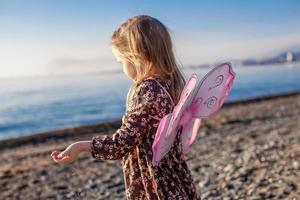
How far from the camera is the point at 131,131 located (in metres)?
3.76

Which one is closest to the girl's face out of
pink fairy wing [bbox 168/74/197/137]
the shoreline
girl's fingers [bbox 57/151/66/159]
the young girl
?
the young girl

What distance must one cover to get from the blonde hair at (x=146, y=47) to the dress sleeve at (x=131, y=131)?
0.14 m

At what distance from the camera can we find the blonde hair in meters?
3.87

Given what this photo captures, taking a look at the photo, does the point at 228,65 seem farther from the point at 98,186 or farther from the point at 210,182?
the point at 98,186

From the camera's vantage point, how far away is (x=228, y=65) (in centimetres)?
393

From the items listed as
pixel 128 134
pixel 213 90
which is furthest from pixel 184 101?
pixel 128 134

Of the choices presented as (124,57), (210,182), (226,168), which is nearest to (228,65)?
(124,57)

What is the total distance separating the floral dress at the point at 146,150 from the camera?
3748mm

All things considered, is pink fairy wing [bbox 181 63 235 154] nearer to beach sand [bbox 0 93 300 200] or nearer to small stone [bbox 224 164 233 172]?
beach sand [bbox 0 93 300 200]

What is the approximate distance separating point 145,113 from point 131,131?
160 millimetres

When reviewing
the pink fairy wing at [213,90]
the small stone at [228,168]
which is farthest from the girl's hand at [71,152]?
the small stone at [228,168]

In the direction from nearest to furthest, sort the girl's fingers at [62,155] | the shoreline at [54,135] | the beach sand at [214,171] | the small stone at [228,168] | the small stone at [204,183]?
the girl's fingers at [62,155]
the beach sand at [214,171]
the small stone at [204,183]
the small stone at [228,168]
the shoreline at [54,135]

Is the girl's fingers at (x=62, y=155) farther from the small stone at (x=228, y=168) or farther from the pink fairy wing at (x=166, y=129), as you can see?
the small stone at (x=228, y=168)

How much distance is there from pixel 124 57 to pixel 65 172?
24.7 ft
